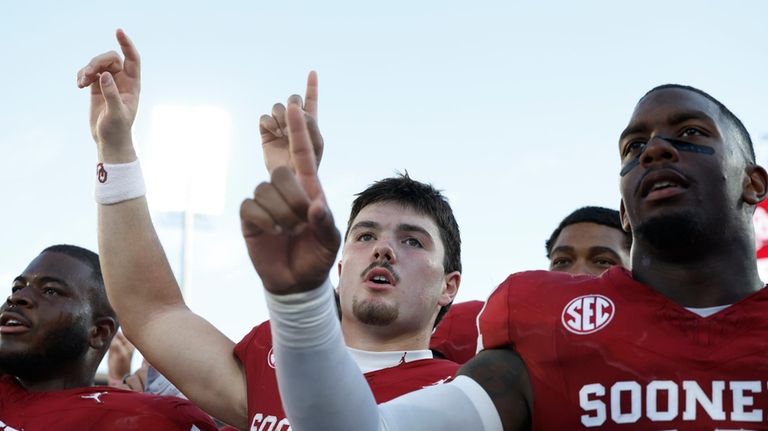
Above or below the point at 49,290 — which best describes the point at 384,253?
above

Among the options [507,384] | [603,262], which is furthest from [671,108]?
[603,262]

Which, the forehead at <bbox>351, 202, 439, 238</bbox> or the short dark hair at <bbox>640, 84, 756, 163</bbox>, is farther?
the forehead at <bbox>351, 202, 439, 238</bbox>

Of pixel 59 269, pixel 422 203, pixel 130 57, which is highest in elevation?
pixel 130 57

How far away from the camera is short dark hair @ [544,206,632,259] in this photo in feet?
12.0

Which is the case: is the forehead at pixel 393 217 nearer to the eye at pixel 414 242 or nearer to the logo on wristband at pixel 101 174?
the eye at pixel 414 242

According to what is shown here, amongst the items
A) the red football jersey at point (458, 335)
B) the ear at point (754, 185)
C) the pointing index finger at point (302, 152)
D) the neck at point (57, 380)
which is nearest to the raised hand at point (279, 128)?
the pointing index finger at point (302, 152)

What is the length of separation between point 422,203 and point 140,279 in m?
0.92

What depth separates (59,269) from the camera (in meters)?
3.38

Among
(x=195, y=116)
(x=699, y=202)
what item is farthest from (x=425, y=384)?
(x=195, y=116)

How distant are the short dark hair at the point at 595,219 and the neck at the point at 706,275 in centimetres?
158

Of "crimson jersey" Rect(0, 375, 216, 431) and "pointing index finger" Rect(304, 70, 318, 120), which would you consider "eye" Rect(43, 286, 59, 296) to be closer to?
"crimson jersey" Rect(0, 375, 216, 431)

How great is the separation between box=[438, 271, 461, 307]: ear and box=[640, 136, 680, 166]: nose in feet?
3.50

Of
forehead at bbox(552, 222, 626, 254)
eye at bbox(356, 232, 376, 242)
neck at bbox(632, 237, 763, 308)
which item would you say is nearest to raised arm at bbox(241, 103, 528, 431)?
neck at bbox(632, 237, 763, 308)

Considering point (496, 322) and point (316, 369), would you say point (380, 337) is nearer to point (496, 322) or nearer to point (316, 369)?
point (496, 322)
